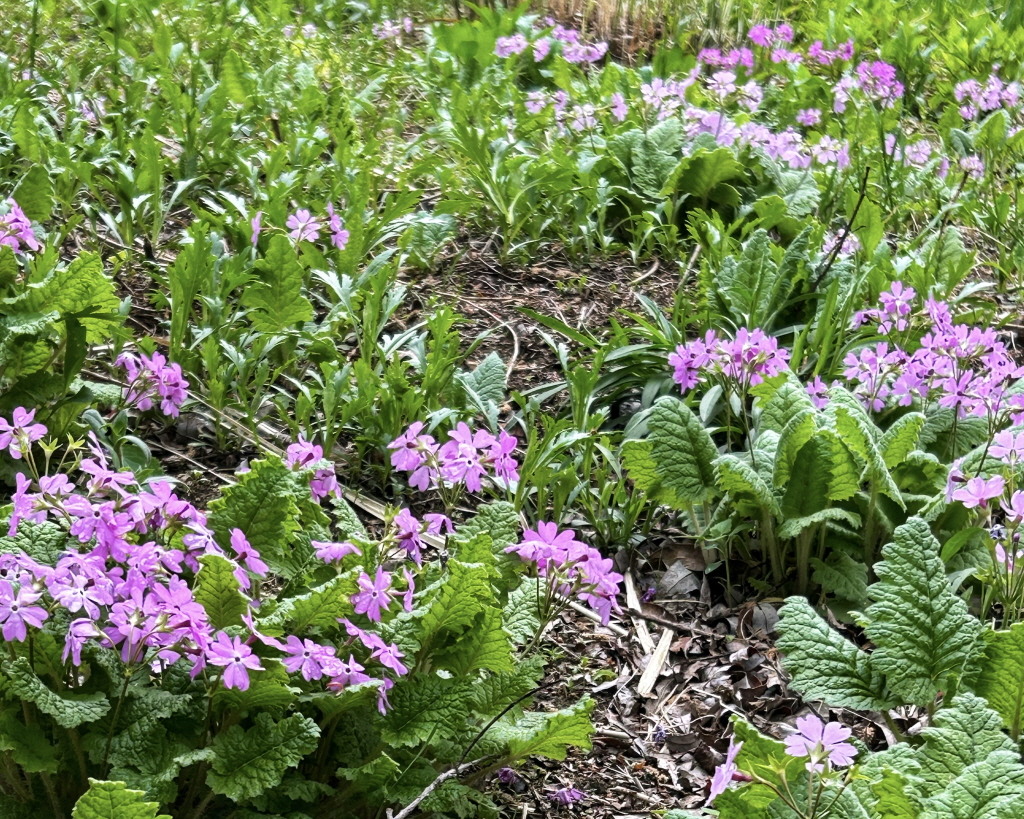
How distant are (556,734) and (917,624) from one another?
64cm

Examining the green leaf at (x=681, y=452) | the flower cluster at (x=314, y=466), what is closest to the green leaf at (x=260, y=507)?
the flower cluster at (x=314, y=466)

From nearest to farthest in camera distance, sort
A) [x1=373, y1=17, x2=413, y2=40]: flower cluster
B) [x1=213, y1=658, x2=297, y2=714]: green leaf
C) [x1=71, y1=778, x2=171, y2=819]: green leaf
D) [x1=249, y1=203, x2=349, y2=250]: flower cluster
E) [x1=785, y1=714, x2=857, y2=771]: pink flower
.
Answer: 1. [x1=71, y1=778, x2=171, y2=819]: green leaf
2. [x1=785, y1=714, x2=857, y2=771]: pink flower
3. [x1=213, y1=658, x2=297, y2=714]: green leaf
4. [x1=249, y1=203, x2=349, y2=250]: flower cluster
5. [x1=373, y1=17, x2=413, y2=40]: flower cluster

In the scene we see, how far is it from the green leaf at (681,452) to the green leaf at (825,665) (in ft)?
1.77

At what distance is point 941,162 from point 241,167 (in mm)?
2673

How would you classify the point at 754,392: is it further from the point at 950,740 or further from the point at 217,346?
the point at 217,346

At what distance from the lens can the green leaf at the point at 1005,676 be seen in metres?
1.76

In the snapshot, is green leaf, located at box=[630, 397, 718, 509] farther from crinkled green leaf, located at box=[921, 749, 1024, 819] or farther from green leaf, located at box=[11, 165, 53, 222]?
green leaf, located at box=[11, 165, 53, 222]

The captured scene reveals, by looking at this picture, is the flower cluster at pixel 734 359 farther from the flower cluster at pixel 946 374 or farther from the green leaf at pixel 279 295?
the green leaf at pixel 279 295

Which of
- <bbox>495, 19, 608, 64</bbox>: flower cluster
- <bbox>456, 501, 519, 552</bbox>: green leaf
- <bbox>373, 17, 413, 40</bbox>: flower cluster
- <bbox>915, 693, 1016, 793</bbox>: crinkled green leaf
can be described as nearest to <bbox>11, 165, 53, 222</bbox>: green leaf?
<bbox>456, 501, 519, 552</bbox>: green leaf

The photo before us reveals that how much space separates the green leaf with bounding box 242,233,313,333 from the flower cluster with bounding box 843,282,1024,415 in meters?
1.35

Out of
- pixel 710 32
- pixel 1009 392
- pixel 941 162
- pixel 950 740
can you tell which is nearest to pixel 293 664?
pixel 950 740

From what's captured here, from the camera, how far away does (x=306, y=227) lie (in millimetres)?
3133

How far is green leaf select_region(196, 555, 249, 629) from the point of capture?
1.52 m

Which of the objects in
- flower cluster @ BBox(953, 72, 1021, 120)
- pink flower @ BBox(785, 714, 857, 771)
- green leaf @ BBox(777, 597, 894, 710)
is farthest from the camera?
flower cluster @ BBox(953, 72, 1021, 120)
